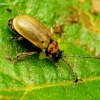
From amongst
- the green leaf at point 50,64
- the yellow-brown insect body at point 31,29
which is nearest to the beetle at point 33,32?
the yellow-brown insect body at point 31,29

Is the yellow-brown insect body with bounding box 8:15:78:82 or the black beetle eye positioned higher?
the yellow-brown insect body with bounding box 8:15:78:82

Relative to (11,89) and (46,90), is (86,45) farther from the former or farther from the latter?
(11,89)

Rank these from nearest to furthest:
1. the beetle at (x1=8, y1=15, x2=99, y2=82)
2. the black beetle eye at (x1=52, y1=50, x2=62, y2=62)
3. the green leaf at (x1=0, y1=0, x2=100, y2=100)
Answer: the green leaf at (x1=0, y1=0, x2=100, y2=100), the beetle at (x1=8, y1=15, x2=99, y2=82), the black beetle eye at (x1=52, y1=50, x2=62, y2=62)

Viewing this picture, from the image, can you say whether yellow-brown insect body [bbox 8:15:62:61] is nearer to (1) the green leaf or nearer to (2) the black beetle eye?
(2) the black beetle eye

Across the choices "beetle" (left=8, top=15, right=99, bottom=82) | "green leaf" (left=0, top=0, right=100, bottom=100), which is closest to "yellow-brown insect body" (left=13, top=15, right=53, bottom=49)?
"beetle" (left=8, top=15, right=99, bottom=82)

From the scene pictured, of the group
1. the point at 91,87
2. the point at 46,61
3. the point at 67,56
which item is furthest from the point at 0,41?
the point at 91,87

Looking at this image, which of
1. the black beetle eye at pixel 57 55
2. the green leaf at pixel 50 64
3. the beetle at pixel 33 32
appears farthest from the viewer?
the black beetle eye at pixel 57 55

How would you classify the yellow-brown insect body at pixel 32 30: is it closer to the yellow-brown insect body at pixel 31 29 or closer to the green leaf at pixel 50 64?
the yellow-brown insect body at pixel 31 29
